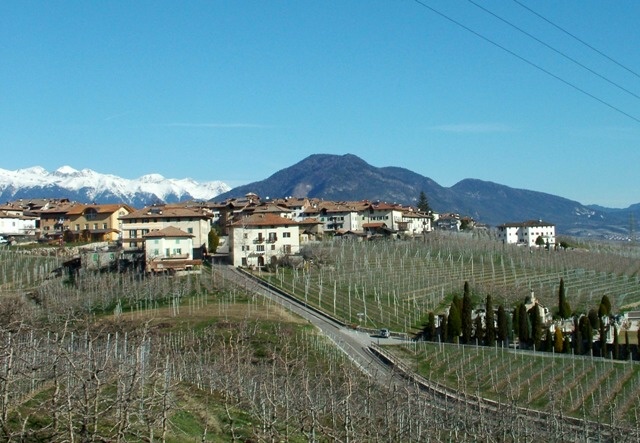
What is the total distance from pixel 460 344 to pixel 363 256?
24.6m

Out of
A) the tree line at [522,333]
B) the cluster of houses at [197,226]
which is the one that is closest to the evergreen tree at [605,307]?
the tree line at [522,333]

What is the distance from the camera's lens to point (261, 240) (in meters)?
60.8

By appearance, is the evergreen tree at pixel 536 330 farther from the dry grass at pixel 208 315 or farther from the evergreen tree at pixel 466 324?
the dry grass at pixel 208 315

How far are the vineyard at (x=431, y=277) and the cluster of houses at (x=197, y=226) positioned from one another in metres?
3.42

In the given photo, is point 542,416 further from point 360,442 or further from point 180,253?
point 180,253

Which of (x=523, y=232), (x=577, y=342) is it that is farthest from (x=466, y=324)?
(x=523, y=232)

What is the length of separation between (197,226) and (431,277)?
18.5 metres

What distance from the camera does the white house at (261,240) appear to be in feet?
196

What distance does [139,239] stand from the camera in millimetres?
61062

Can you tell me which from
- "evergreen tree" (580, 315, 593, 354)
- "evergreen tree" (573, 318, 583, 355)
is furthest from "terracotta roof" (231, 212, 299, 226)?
"evergreen tree" (580, 315, 593, 354)

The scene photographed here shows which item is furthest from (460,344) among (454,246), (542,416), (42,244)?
(42,244)

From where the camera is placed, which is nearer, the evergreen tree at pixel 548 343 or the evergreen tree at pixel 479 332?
the evergreen tree at pixel 548 343

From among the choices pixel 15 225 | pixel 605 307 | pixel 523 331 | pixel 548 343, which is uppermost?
pixel 15 225

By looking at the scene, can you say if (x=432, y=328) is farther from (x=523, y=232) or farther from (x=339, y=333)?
(x=523, y=232)
